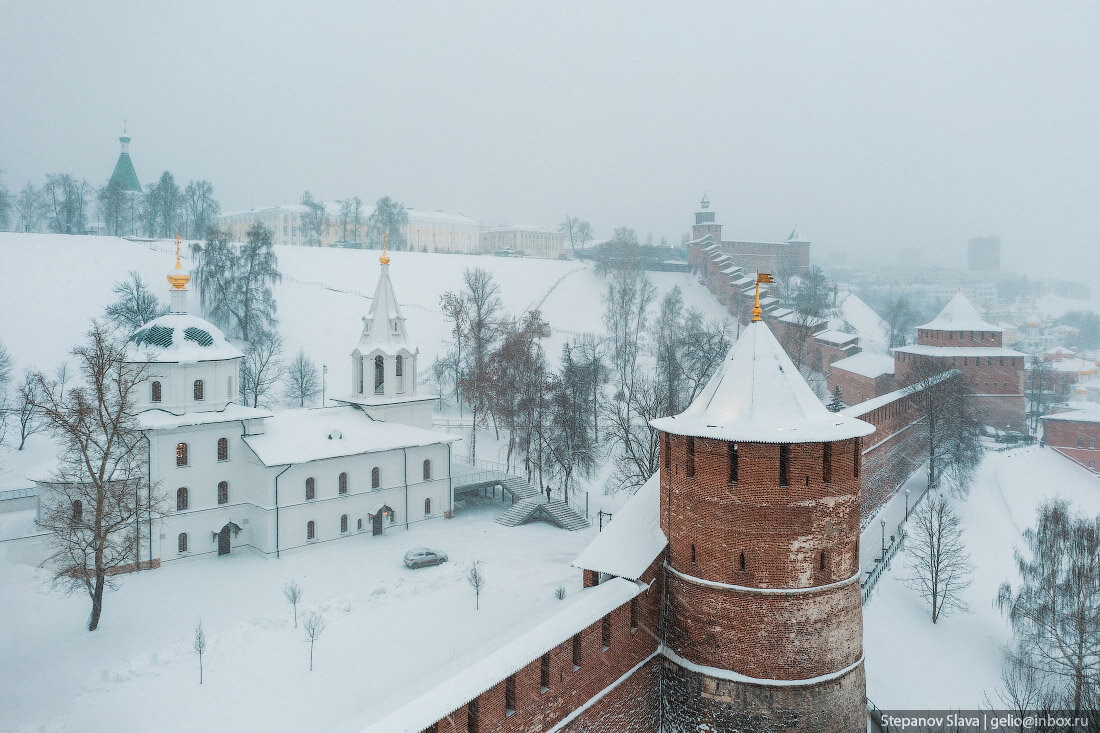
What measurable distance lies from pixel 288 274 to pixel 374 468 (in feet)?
138

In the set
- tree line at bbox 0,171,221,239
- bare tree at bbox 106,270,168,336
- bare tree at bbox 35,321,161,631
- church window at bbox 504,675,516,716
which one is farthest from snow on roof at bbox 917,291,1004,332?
tree line at bbox 0,171,221,239

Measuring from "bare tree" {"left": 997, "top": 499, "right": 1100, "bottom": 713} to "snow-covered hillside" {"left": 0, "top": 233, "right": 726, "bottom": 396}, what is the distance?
37.7 m

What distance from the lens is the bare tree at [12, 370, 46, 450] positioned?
103 ft

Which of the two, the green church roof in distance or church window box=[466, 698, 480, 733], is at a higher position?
the green church roof in distance

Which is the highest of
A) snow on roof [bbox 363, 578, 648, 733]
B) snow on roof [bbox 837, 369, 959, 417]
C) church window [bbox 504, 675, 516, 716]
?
snow on roof [bbox 837, 369, 959, 417]

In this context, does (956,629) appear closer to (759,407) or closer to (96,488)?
(759,407)

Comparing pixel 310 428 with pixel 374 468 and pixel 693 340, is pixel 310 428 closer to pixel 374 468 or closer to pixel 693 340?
pixel 374 468

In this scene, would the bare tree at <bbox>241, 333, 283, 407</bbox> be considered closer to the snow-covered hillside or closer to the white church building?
the snow-covered hillside

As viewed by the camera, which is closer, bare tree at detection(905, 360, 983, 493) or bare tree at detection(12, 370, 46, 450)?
bare tree at detection(905, 360, 983, 493)

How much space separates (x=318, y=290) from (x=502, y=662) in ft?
183

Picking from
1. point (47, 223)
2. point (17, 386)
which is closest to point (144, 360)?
point (17, 386)

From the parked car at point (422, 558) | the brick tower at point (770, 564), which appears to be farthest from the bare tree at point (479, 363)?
the brick tower at point (770, 564)

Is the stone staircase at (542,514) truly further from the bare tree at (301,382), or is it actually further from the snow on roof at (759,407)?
the bare tree at (301,382)

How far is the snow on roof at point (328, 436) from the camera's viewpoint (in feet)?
81.9
